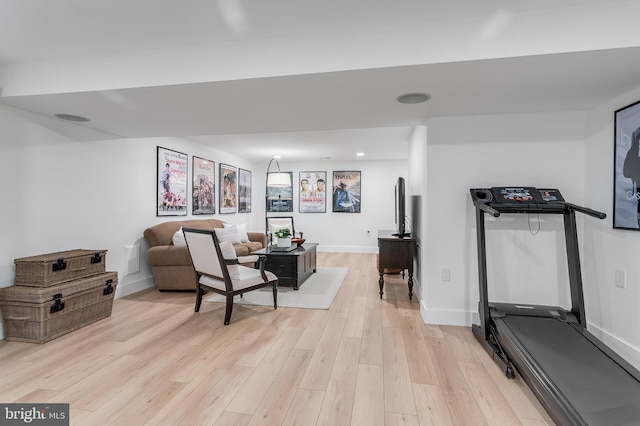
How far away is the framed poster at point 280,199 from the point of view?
821cm

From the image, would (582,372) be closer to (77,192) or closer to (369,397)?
(369,397)

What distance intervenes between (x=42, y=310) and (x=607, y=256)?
4791 millimetres

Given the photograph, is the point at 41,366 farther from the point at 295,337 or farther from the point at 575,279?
the point at 575,279

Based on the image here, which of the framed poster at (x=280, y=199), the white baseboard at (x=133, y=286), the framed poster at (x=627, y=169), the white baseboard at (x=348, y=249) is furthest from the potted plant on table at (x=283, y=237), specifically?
the framed poster at (x=627, y=169)

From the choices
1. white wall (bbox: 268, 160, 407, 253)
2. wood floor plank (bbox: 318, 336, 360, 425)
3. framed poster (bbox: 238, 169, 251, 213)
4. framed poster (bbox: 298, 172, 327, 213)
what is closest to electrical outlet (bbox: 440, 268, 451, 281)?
wood floor plank (bbox: 318, 336, 360, 425)

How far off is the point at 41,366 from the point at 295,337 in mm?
1918

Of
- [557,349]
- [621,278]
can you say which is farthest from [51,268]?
[621,278]

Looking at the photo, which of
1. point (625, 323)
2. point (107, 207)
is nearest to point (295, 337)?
point (625, 323)

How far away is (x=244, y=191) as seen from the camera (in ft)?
24.9

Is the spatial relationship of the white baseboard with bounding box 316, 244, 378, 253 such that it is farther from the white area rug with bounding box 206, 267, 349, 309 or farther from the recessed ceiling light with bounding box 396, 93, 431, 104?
the recessed ceiling light with bounding box 396, 93, 431, 104

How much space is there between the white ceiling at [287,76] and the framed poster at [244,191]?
13.5ft

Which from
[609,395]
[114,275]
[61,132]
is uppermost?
[61,132]

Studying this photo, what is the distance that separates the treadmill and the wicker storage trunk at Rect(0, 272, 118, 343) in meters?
3.73

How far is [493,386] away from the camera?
199 centimetres
